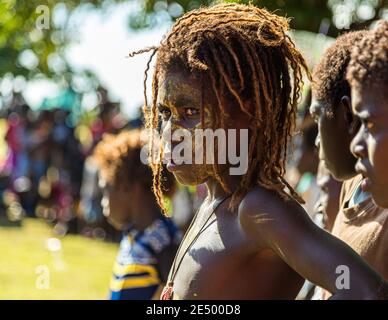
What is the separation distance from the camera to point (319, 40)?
18.9ft

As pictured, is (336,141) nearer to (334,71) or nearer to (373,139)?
(334,71)

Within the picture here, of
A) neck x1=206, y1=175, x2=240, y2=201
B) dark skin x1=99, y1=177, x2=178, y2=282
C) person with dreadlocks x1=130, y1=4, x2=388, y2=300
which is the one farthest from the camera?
→ dark skin x1=99, y1=177, x2=178, y2=282

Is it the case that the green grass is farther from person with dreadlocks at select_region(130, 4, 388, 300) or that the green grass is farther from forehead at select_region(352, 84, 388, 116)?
forehead at select_region(352, 84, 388, 116)

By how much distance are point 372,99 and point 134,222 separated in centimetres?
309

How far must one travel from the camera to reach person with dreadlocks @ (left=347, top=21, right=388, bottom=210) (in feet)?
5.78

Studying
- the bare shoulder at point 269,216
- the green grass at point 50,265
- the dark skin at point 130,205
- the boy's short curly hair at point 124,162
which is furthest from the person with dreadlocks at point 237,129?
the green grass at point 50,265

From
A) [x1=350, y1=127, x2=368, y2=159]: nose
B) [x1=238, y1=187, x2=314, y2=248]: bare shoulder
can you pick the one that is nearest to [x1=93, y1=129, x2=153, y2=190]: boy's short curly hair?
[x1=238, y1=187, x2=314, y2=248]: bare shoulder

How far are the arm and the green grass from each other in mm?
5182

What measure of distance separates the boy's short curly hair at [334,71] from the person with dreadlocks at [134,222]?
6.10 ft

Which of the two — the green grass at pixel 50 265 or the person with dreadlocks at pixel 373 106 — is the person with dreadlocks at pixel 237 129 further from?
the green grass at pixel 50 265

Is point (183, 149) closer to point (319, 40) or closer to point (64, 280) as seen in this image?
point (319, 40)

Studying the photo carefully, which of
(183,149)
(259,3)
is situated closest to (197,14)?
(183,149)

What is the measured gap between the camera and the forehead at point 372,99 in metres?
1.76
